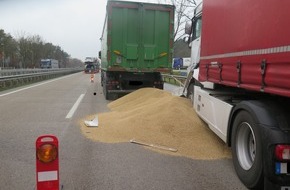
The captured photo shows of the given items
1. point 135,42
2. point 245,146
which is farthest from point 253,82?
point 135,42

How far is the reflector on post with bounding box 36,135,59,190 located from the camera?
10.7ft

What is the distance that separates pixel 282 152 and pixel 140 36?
11.2 m

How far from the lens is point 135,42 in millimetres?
14688

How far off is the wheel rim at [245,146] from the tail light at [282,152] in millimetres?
828

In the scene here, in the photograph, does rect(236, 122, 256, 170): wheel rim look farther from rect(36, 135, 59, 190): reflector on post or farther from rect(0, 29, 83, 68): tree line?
rect(0, 29, 83, 68): tree line

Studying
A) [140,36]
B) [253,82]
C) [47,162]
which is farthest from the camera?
[140,36]

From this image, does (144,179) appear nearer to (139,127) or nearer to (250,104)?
(250,104)

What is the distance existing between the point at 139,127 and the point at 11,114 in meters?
5.07

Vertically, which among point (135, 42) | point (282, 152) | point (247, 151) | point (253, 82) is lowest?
point (247, 151)

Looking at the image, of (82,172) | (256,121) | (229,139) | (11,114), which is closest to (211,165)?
(229,139)

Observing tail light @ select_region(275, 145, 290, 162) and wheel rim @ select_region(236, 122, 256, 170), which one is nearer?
tail light @ select_region(275, 145, 290, 162)

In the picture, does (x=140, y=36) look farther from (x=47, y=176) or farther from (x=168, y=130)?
(x=47, y=176)

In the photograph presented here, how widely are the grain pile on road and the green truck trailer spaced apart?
539cm

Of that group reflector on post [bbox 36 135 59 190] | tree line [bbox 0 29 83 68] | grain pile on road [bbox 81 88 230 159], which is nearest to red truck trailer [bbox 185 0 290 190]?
grain pile on road [bbox 81 88 230 159]
